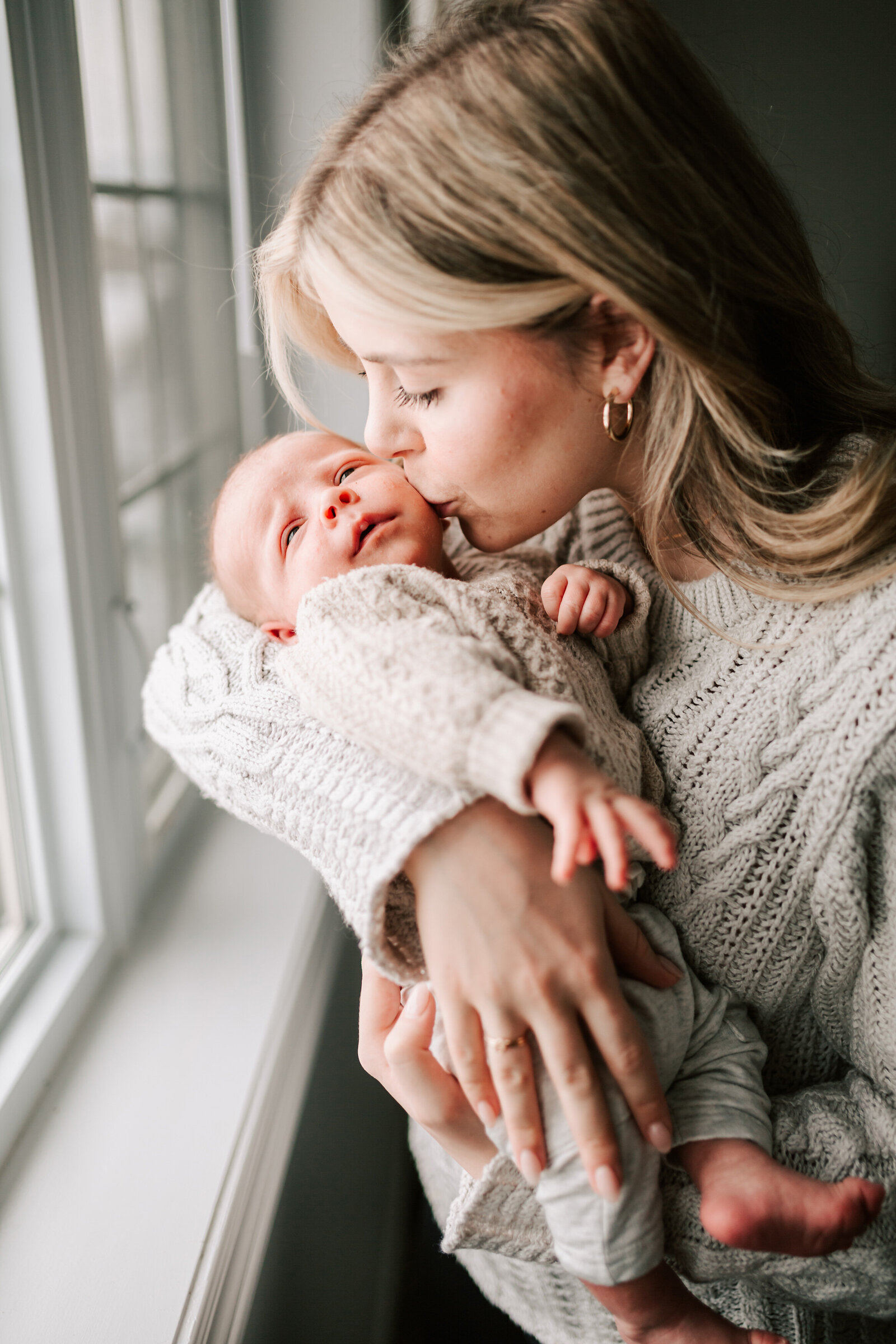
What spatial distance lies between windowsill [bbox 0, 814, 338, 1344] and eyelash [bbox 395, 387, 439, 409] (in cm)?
91

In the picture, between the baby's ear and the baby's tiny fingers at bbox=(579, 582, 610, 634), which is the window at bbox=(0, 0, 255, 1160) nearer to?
the baby's ear

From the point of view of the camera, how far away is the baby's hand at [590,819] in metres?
0.61

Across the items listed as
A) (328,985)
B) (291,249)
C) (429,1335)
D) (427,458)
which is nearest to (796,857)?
(427,458)

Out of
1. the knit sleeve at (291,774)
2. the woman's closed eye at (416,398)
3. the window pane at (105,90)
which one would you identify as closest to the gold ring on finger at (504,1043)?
the knit sleeve at (291,774)

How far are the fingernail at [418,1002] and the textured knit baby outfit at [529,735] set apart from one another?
2.0 inches

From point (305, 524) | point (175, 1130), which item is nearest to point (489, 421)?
point (305, 524)

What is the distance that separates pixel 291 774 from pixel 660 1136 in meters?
0.46

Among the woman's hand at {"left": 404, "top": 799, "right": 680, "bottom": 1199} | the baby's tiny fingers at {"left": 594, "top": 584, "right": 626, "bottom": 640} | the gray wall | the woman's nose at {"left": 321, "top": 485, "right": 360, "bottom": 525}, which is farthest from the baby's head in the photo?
the gray wall

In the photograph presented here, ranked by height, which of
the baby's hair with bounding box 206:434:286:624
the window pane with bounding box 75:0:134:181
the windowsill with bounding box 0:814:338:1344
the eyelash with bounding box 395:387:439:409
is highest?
the window pane with bounding box 75:0:134:181

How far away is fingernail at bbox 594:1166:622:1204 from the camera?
0.71 metres

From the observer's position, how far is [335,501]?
1079mm

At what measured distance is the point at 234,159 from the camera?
64.7 inches

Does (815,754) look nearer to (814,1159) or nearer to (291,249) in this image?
(814,1159)

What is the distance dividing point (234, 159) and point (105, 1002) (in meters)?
1.49
